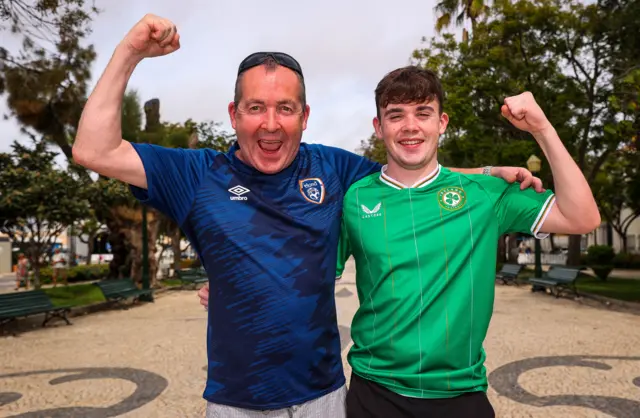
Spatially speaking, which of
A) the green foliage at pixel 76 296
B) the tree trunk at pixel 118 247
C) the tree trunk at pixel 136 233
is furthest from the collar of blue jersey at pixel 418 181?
the tree trunk at pixel 118 247

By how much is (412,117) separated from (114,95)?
45.4 inches

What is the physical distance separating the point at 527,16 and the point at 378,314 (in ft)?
64.3

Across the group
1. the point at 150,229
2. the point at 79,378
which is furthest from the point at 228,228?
the point at 150,229

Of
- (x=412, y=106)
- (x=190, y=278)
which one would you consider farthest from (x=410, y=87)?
(x=190, y=278)

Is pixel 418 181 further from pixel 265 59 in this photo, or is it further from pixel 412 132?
pixel 265 59

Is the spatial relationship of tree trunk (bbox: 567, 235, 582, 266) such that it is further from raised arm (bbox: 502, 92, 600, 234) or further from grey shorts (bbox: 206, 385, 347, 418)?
grey shorts (bbox: 206, 385, 347, 418)

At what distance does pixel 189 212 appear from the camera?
6.87ft

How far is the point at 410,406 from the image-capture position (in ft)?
6.61

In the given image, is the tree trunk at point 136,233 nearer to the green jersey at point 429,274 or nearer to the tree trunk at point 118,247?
the tree trunk at point 118,247

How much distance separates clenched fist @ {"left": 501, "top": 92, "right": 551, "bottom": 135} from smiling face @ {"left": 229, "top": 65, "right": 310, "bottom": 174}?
82 centimetres

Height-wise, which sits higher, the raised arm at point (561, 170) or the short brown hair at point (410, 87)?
the short brown hair at point (410, 87)

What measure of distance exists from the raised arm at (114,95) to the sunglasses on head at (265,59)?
282 mm

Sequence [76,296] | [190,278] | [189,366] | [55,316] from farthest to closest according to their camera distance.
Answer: [190,278] → [76,296] → [55,316] → [189,366]

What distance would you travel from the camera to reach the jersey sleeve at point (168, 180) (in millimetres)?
2076
